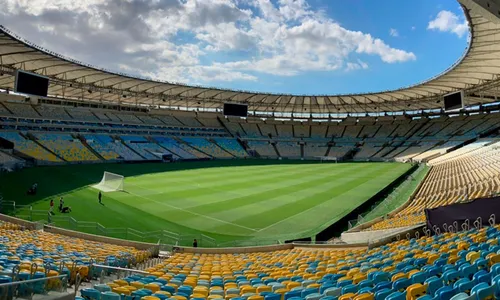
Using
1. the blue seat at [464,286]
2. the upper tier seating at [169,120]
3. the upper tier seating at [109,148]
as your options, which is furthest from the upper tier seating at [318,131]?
the blue seat at [464,286]

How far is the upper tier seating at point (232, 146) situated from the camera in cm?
6838

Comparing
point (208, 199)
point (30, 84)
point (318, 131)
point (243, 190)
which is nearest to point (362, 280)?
point (208, 199)

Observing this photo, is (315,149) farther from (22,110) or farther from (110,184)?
(22,110)

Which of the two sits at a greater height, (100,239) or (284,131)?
(284,131)

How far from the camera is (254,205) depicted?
25812 mm

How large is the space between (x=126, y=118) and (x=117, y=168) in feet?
69.2

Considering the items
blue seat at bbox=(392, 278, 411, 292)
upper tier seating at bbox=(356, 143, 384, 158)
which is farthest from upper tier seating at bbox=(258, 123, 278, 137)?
blue seat at bbox=(392, 278, 411, 292)

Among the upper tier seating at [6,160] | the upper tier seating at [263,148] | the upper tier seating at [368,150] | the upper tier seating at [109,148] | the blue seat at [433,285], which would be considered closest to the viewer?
the blue seat at [433,285]

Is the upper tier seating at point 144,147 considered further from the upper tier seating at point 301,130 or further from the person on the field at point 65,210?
the upper tier seating at point 301,130

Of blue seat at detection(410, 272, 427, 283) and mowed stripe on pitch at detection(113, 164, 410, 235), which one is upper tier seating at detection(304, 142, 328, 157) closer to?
mowed stripe on pitch at detection(113, 164, 410, 235)

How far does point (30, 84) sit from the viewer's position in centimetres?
3506

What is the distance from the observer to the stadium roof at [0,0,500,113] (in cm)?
2872

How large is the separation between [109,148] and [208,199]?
95.8 feet

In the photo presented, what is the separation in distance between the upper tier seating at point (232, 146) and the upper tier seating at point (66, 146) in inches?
1056
